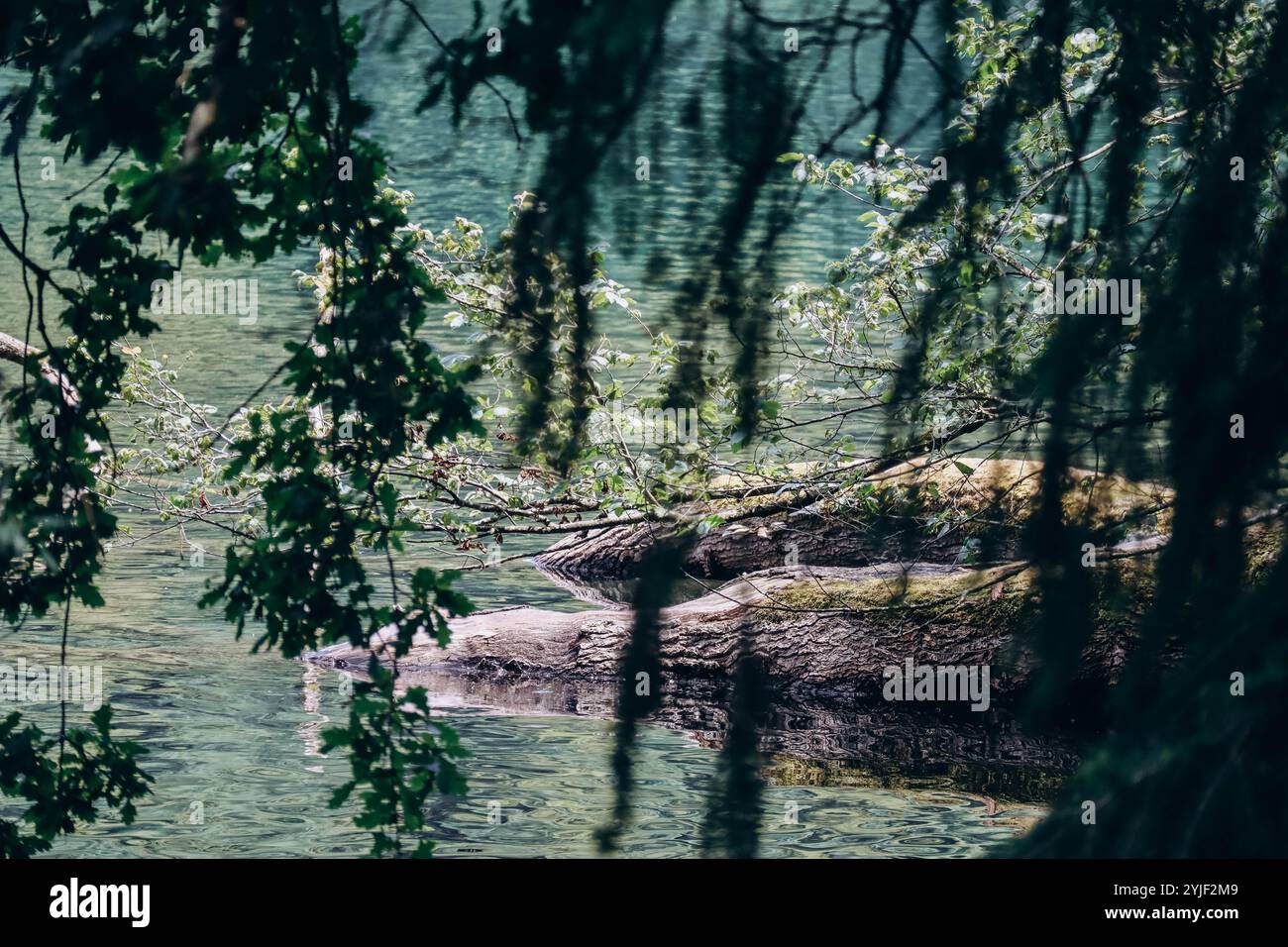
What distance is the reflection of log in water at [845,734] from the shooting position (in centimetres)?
1021

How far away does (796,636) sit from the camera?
37.8ft

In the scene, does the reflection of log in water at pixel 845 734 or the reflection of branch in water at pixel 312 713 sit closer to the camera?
the reflection of log in water at pixel 845 734

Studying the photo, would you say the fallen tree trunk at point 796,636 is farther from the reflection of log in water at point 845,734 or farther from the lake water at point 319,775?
the lake water at point 319,775

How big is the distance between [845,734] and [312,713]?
362 cm

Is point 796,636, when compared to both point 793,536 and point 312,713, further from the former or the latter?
point 312,713

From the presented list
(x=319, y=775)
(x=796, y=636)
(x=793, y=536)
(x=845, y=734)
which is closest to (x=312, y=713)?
(x=319, y=775)

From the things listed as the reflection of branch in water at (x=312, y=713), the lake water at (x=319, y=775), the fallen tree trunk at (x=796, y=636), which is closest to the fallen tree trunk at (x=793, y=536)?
the fallen tree trunk at (x=796, y=636)

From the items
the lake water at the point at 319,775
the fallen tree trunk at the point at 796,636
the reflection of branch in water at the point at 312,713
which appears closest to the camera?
the lake water at the point at 319,775

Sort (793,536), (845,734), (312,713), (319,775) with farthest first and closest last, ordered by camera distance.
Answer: (793,536) < (312,713) < (845,734) < (319,775)

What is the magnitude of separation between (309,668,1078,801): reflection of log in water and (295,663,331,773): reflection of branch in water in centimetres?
67

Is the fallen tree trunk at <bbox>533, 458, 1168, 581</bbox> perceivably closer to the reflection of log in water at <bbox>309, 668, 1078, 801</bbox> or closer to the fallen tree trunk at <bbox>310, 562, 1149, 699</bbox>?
the fallen tree trunk at <bbox>310, 562, 1149, 699</bbox>

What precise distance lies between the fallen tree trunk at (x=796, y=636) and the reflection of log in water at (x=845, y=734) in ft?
0.54

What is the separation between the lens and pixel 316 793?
32.0ft
